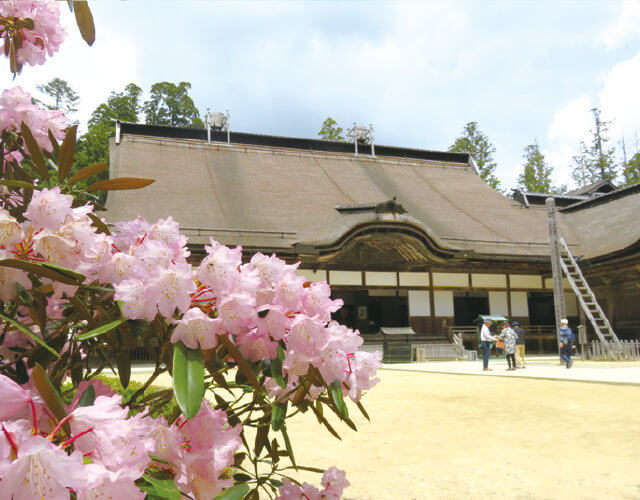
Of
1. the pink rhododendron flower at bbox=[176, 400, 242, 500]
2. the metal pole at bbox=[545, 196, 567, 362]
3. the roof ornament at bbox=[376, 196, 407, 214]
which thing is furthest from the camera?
the roof ornament at bbox=[376, 196, 407, 214]

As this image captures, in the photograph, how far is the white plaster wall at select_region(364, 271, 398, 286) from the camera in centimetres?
1559

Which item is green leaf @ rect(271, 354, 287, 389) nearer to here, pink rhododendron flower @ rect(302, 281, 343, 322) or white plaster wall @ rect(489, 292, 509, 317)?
pink rhododendron flower @ rect(302, 281, 343, 322)

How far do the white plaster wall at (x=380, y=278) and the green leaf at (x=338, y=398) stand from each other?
14562mm

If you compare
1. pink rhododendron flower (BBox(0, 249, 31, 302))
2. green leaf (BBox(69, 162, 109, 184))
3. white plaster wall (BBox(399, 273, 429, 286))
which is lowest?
pink rhododendron flower (BBox(0, 249, 31, 302))

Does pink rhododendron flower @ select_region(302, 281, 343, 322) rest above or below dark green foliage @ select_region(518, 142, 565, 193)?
below

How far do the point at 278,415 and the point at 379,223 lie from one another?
1329 centimetres

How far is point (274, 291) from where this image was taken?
1.07 meters

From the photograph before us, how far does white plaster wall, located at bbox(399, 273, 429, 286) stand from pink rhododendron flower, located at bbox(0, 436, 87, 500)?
15.5 meters

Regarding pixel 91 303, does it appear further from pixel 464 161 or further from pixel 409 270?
pixel 464 161

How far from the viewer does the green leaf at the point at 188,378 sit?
2.66ft

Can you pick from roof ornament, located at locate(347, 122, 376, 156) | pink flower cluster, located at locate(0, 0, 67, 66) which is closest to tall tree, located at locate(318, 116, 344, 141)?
roof ornament, located at locate(347, 122, 376, 156)

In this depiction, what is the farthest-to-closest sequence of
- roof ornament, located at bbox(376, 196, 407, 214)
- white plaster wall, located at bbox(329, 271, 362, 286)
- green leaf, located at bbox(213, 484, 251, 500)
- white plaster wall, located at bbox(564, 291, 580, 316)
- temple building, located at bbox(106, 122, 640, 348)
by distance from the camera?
white plaster wall, located at bbox(564, 291, 580, 316) < white plaster wall, located at bbox(329, 271, 362, 286) < temple building, located at bbox(106, 122, 640, 348) < roof ornament, located at bbox(376, 196, 407, 214) < green leaf, located at bbox(213, 484, 251, 500)

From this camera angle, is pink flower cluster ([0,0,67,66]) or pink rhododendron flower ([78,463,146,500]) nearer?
pink rhododendron flower ([78,463,146,500])

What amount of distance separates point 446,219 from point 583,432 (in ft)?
44.0
